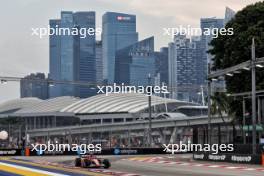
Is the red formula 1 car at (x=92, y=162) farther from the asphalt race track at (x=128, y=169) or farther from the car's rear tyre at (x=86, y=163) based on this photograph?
the asphalt race track at (x=128, y=169)

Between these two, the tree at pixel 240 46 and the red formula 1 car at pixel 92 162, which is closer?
the red formula 1 car at pixel 92 162

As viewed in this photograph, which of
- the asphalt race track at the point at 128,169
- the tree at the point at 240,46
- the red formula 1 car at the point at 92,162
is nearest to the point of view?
the asphalt race track at the point at 128,169

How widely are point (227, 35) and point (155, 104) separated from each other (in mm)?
113295

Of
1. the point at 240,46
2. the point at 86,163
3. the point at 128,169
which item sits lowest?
the point at 128,169

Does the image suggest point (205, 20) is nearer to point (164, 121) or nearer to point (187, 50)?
point (164, 121)

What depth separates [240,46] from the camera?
163ft

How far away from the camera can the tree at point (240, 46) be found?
4856 centimetres

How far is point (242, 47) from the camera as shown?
4947 cm

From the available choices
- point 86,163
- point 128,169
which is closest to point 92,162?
point 86,163

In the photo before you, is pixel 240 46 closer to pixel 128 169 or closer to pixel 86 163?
pixel 128 169

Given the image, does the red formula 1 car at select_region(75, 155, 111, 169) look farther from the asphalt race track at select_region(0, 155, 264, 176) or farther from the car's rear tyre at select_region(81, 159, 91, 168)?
the asphalt race track at select_region(0, 155, 264, 176)

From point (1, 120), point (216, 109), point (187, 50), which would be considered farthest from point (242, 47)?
point (187, 50)

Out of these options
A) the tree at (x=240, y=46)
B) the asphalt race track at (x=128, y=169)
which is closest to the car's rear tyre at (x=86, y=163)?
→ the asphalt race track at (x=128, y=169)

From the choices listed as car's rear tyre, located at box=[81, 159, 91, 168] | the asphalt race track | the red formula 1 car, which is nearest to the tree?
the asphalt race track
